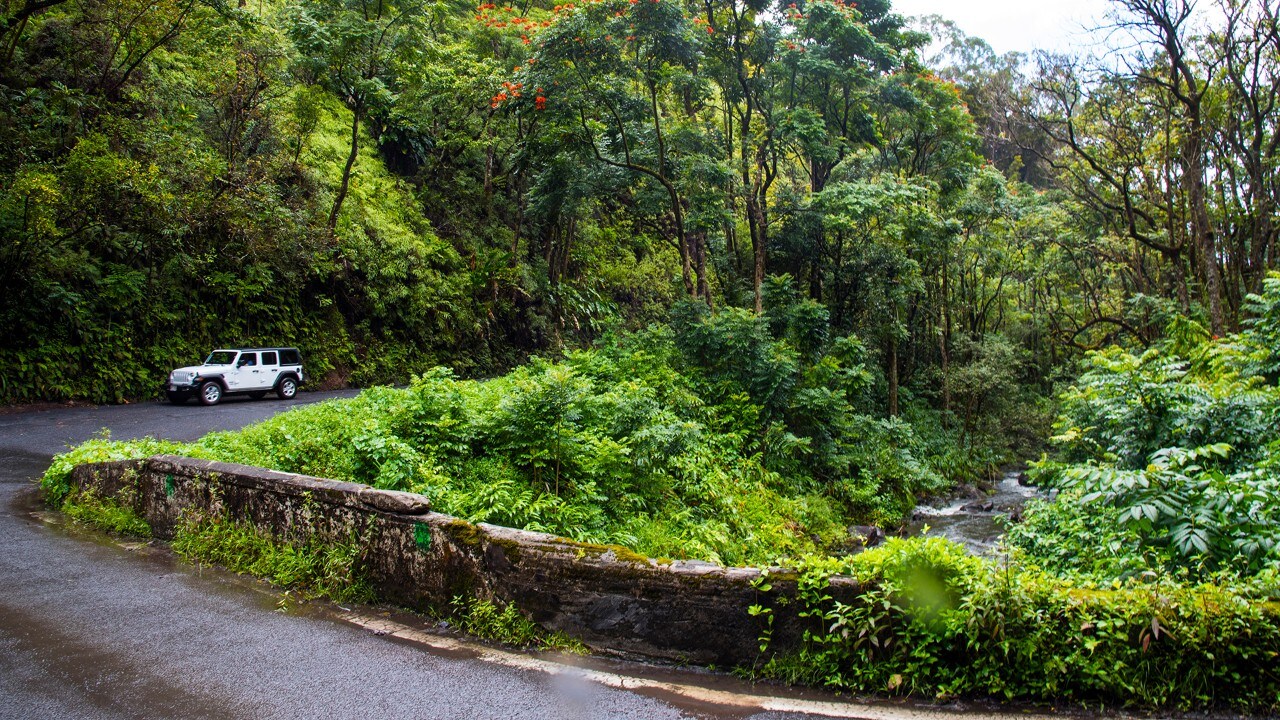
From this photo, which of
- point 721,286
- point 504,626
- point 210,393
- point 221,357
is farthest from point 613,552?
point 721,286

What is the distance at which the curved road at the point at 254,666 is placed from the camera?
3771mm

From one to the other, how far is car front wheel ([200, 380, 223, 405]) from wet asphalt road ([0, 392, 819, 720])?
1070 cm

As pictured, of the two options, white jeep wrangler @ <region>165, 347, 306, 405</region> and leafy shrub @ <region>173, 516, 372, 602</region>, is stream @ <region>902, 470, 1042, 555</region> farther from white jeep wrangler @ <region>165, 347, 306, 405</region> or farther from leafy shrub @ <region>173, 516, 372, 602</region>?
white jeep wrangler @ <region>165, 347, 306, 405</region>

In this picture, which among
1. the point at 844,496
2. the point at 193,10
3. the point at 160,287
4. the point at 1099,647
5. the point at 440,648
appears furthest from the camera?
the point at 160,287

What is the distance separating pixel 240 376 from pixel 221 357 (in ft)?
2.10

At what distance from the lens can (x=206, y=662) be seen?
4.38 metres

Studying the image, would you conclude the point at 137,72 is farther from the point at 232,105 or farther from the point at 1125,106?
the point at 1125,106

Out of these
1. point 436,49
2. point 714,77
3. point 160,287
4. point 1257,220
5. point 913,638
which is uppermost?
point 436,49

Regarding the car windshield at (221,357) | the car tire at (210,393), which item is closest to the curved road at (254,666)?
the car tire at (210,393)

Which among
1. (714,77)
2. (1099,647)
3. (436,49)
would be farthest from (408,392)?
(436,49)

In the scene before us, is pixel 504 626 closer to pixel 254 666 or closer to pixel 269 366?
pixel 254 666

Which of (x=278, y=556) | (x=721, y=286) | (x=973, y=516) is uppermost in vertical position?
(x=721, y=286)

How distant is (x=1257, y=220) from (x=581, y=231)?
19.9 metres

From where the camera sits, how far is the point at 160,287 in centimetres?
1733
